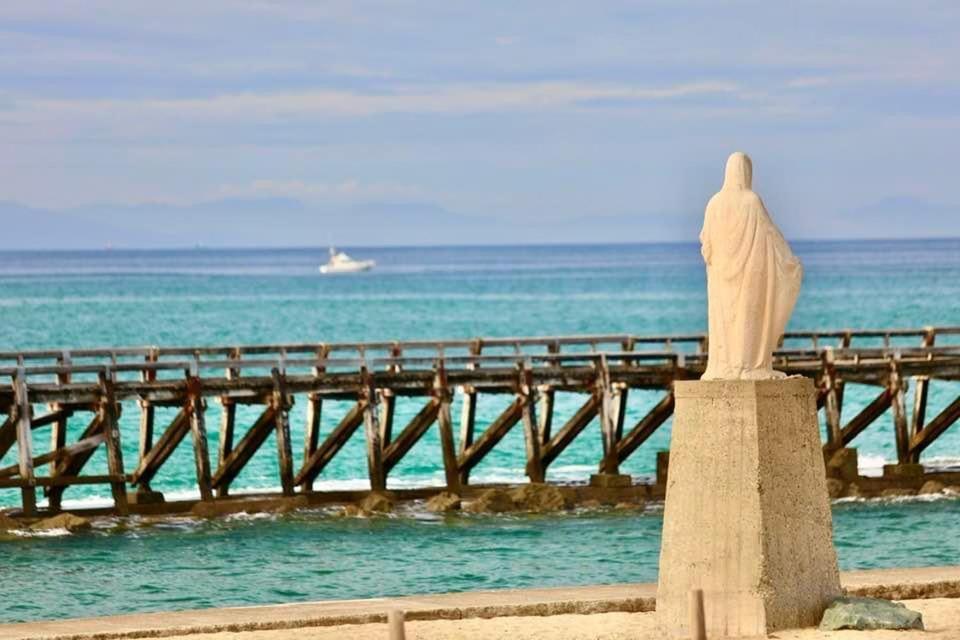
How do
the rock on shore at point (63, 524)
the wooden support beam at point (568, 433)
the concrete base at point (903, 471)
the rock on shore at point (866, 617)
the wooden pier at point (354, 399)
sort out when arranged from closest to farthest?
the rock on shore at point (866, 617) → the rock on shore at point (63, 524) → the wooden pier at point (354, 399) → the concrete base at point (903, 471) → the wooden support beam at point (568, 433)

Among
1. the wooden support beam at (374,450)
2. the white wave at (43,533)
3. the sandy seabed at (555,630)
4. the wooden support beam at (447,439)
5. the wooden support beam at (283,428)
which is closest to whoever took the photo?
the sandy seabed at (555,630)

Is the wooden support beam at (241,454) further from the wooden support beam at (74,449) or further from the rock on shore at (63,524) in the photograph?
the rock on shore at (63,524)

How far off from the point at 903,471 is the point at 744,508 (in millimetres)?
19999

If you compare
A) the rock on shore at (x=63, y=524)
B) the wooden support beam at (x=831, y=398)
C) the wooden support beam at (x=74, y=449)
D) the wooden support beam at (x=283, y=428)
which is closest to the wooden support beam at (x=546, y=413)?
the wooden support beam at (x=831, y=398)

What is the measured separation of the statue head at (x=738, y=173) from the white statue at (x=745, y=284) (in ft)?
0.10

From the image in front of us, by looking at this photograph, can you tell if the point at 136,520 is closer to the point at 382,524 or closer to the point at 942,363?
the point at 382,524

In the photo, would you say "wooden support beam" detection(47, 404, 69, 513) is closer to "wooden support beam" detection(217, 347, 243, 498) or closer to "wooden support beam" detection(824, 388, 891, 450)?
"wooden support beam" detection(217, 347, 243, 498)

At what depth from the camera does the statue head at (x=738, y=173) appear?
1669 cm

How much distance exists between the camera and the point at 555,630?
1686 centimetres

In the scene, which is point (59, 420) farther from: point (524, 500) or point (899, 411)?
point (899, 411)

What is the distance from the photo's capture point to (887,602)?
1680 cm

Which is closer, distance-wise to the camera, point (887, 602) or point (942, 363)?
point (887, 602)

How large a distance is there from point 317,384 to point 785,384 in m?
18.8

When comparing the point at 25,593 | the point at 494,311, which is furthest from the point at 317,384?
the point at 494,311
